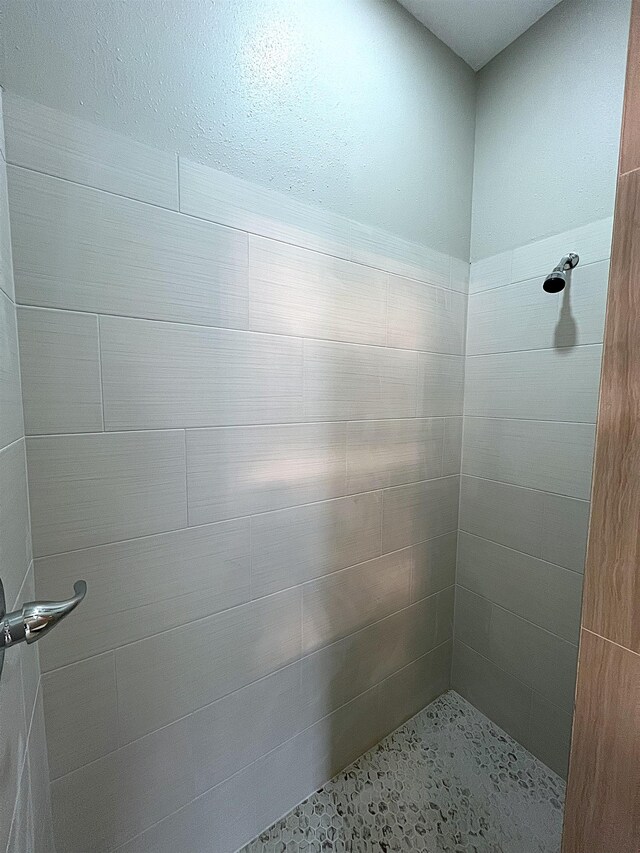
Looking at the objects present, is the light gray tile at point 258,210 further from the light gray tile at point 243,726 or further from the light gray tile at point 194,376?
the light gray tile at point 243,726

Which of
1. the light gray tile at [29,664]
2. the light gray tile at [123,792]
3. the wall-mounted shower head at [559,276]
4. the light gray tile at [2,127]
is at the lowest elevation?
the light gray tile at [123,792]

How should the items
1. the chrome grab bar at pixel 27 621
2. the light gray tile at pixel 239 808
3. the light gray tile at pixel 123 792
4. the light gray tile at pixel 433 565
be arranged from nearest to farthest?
Answer: the chrome grab bar at pixel 27 621, the light gray tile at pixel 123 792, the light gray tile at pixel 239 808, the light gray tile at pixel 433 565

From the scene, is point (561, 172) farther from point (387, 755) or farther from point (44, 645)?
point (387, 755)

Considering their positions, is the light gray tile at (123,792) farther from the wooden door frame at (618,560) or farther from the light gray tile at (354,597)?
the wooden door frame at (618,560)

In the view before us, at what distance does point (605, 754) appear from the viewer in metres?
0.57

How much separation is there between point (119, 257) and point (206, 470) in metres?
0.47

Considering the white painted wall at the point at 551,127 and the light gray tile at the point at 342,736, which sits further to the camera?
the light gray tile at the point at 342,736

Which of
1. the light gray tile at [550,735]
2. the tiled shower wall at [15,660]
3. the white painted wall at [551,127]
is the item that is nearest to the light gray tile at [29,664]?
the tiled shower wall at [15,660]

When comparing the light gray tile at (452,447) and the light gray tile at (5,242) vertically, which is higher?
the light gray tile at (5,242)

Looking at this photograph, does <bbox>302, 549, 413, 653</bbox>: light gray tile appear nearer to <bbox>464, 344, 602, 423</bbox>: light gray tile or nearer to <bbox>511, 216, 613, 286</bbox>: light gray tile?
<bbox>464, 344, 602, 423</bbox>: light gray tile

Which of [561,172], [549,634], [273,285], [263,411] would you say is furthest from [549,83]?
[549,634]

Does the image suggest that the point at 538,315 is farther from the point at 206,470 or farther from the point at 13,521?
the point at 13,521

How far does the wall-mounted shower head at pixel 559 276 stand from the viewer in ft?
3.45

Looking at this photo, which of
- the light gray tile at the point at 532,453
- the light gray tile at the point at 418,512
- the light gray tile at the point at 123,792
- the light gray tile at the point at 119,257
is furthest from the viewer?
the light gray tile at the point at 418,512
